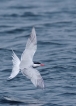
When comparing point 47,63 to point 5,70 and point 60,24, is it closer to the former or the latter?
point 5,70

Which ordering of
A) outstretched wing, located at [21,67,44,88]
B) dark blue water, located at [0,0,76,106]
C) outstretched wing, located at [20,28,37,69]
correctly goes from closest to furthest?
outstretched wing, located at [21,67,44,88] → outstretched wing, located at [20,28,37,69] → dark blue water, located at [0,0,76,106]

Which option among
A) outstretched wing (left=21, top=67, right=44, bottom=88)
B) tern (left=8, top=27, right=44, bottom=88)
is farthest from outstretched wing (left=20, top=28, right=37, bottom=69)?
outstretched wing (left=21, top=67, right=44, bottom=88)

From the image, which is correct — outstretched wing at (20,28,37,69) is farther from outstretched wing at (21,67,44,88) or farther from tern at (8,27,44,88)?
outstretched wing at (21,67,44,88)

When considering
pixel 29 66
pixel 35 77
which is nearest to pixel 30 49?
pixel 29 66

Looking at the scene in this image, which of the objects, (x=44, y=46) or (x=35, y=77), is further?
(x=44, y=46)

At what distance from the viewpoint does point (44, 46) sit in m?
15.2

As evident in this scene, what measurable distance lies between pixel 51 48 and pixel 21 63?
16.5 ft

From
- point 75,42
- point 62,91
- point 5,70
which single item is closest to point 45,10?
point 75,42

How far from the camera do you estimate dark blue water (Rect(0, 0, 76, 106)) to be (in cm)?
1097

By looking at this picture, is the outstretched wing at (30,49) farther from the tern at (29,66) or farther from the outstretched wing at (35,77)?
the outstretched wing at (35,77)

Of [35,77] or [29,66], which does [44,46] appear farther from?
[35,77]

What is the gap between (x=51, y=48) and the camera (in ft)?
49.5

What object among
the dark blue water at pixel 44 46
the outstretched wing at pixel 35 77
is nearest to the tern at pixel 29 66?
the outstretched wing at pixel 35 77

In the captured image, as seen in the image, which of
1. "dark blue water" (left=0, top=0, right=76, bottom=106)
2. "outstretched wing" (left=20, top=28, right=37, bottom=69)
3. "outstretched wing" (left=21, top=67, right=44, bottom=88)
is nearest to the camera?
"outstretched wing" (left=21, top=67, right=44, bottom=88)
